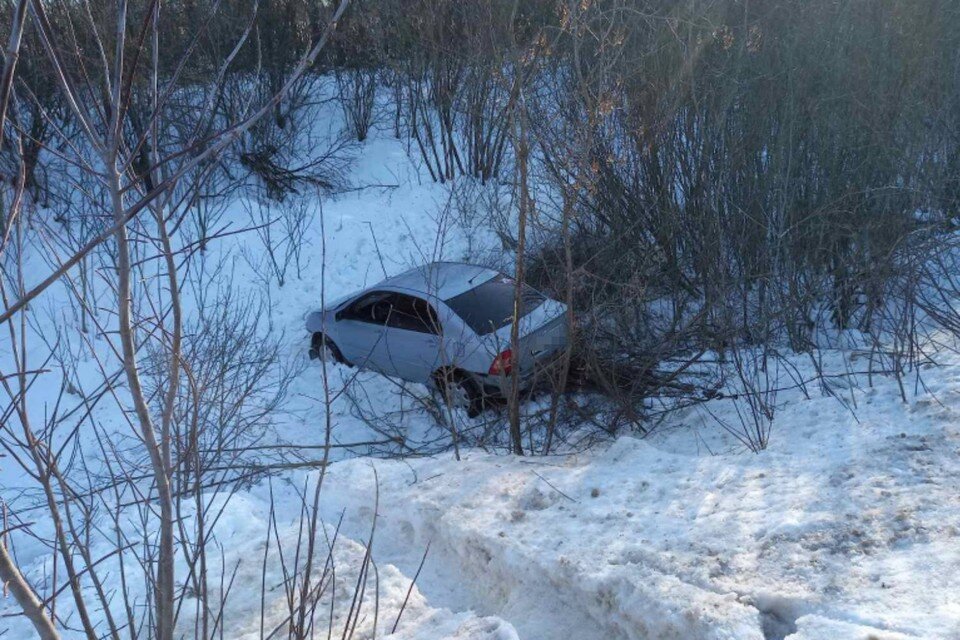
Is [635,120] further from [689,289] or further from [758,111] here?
[689,289]

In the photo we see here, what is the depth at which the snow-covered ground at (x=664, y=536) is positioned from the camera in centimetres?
380

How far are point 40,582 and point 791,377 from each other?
19.1 feet

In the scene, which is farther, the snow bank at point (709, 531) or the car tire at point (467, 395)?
the car tire at point (467, 395)

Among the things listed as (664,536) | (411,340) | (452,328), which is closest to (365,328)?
(411,340)

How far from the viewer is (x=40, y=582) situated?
5.20m

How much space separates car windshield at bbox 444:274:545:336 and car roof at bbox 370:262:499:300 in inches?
4.1

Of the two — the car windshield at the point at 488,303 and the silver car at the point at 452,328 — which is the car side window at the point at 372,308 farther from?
the car windshield at the point at 488,303

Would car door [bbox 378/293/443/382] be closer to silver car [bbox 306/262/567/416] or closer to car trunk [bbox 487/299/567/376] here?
silver car [bbox 306/262/567/416]

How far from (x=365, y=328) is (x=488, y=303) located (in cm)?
181

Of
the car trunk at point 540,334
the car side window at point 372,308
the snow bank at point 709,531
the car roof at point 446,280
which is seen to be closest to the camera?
the snow bank at point 709,531

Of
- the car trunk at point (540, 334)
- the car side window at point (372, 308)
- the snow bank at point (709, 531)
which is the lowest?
the snow bank at point (709, 531)

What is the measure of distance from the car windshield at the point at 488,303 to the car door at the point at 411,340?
0.36 m

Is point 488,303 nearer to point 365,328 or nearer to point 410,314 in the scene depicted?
point 410,314

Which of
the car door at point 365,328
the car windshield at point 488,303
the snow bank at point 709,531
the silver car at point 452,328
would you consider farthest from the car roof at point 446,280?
the snow bank at point 709,531
